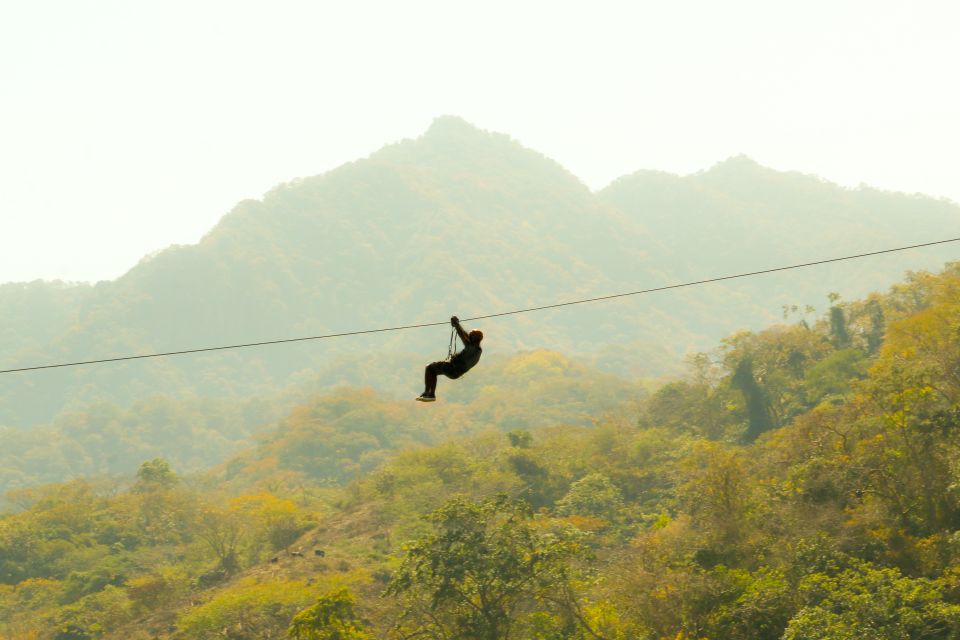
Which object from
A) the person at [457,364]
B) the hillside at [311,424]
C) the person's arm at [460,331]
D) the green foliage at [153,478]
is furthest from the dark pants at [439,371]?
the hillside at [311,424]

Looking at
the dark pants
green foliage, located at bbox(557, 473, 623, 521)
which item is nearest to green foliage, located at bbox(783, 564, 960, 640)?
the dark pants

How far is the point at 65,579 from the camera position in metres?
48.3

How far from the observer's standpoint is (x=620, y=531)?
4075 centimetres

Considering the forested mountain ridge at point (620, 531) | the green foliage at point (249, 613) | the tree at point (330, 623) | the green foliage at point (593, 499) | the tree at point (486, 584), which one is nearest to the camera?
the forested mountain ridge at point (620, 531)

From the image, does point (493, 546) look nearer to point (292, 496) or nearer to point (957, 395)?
point (957, 395)

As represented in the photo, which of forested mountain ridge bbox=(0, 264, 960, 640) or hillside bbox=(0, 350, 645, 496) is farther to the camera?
hillside bbox=(0, 350, 645, 496)

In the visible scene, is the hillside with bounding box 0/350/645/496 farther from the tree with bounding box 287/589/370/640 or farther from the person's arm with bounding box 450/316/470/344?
the person's arm with bounding box 450/316/470/344

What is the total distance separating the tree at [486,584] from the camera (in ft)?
88.3

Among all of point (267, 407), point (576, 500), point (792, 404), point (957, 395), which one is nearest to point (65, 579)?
point (576, 500)

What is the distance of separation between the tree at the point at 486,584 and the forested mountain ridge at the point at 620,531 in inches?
2.9

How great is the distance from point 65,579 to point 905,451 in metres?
45.5

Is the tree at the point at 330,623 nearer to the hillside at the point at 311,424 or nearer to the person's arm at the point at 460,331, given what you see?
the person's arm at the point at 460,331

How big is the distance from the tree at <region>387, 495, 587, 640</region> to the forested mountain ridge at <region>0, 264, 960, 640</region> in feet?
0.25

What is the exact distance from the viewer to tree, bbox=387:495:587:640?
88.3 ft
